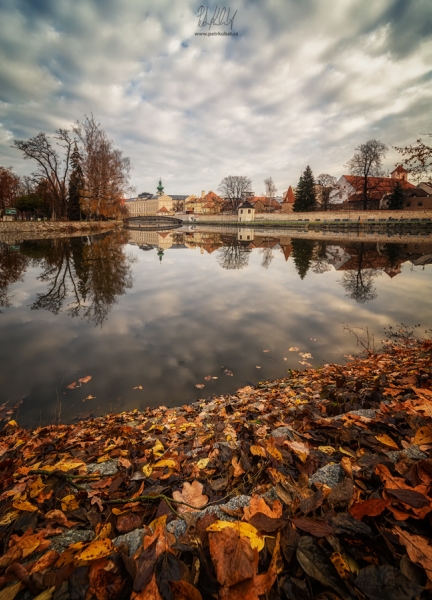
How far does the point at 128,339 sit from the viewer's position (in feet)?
22.9

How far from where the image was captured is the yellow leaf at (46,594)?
1.17 meters

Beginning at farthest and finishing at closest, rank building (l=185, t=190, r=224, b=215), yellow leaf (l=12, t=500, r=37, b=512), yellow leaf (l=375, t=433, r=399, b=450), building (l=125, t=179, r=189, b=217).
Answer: building (l=125, t=179, r=189, b=217) → building (l=185, t=190, r=224, b=215) → yellow leaf (l=375, t=433, r=399, b=450) → yellow leaf (l=12, t=500, r=37, b=512)

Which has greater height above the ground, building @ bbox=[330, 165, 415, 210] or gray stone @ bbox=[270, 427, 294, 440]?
building @ bbox=[330, 165, 415, 210]

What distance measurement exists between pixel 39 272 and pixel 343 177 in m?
80.7

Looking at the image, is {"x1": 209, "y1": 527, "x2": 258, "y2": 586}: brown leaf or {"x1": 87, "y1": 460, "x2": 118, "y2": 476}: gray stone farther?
{"x1": 87, "y1": 460, "x2": 118, "y2": 476}: gray stone

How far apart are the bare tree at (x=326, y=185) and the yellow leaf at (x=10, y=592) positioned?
78810mm

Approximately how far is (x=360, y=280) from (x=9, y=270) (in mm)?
17707

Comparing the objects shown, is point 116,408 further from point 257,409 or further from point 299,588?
point 299,588

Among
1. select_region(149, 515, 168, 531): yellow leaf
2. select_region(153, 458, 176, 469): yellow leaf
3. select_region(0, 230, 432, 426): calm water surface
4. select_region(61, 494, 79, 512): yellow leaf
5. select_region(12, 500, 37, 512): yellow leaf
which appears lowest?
select_region(0, 230, 432, 426): calm water surface

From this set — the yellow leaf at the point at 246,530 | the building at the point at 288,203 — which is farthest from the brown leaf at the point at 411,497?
the building at the point at 288,203

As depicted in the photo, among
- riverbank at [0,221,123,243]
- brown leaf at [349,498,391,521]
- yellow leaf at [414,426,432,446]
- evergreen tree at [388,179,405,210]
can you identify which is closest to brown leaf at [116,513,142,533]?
brown leaf at [349,498,391,521]

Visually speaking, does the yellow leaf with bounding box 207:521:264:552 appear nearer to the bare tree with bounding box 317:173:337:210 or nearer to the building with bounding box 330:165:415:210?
the building with bounding box 330:165:415:210

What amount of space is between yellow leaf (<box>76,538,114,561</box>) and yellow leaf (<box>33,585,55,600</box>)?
0.51ft

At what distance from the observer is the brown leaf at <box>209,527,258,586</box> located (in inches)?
45.5
